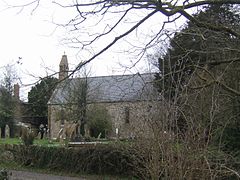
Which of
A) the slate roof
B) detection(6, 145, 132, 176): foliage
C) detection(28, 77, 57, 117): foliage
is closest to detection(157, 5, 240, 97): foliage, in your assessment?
the slate roof

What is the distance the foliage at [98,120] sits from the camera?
35156mm

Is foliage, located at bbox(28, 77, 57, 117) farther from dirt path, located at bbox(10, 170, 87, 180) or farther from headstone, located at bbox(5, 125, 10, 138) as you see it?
headstone, located at bbox(5, 125, 10, 138)

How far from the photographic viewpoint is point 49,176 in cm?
1559

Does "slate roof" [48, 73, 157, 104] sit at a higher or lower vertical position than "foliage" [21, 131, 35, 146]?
higher

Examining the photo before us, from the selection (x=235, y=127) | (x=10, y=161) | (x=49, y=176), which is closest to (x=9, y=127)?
(x=10, y=161)

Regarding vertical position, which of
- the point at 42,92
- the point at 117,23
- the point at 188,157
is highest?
the point at 117,23

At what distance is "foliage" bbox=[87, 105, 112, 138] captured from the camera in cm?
3516

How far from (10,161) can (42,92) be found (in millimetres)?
13382

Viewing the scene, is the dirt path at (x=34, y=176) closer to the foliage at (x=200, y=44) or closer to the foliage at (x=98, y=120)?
the foliage at (x=200, y=44)

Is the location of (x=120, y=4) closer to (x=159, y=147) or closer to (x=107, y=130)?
(x=159, y=147)

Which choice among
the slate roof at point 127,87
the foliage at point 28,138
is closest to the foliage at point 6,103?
the foliage at point 28,138

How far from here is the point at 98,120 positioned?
1446 inches

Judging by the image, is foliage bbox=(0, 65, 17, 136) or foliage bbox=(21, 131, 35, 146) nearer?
foliage bbox=(21, 131, 35, 146)

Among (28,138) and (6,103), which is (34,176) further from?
(6,103)
